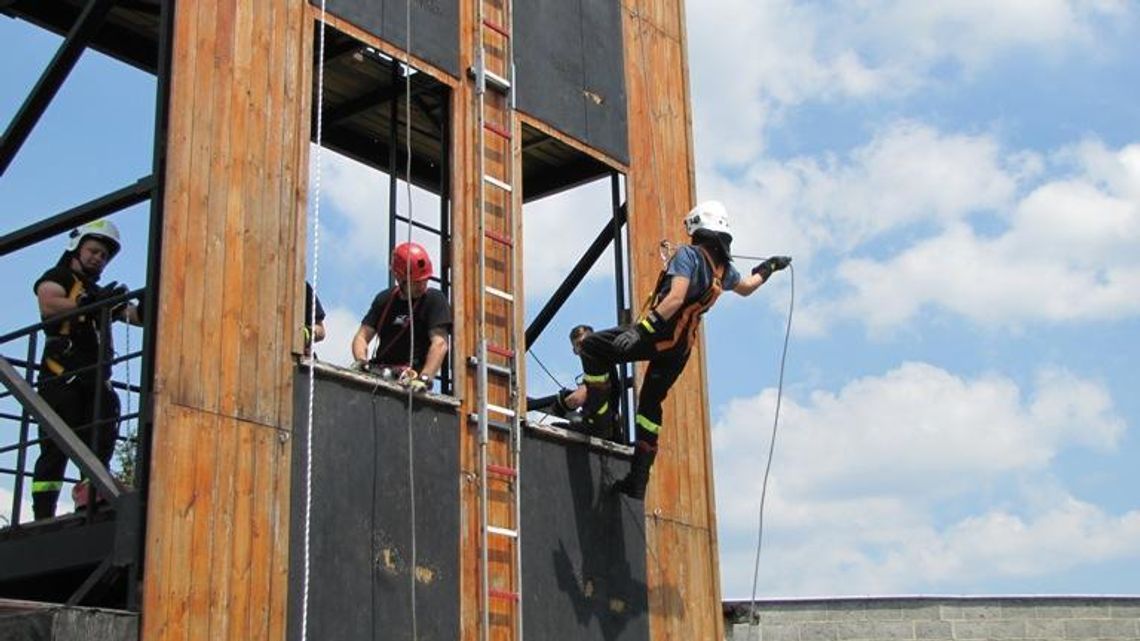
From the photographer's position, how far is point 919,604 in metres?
18.9

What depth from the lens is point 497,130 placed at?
37.3ft

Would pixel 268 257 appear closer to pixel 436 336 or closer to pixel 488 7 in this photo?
pixel 436 336

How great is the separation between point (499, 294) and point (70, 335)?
2.82 meters

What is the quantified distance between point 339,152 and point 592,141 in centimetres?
302

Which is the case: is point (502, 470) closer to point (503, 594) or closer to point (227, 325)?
point (503, 594)

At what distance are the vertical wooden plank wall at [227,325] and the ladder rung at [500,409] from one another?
5.79 feet

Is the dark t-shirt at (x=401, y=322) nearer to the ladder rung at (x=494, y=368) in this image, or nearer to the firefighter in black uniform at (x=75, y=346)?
the ladder rung at (x=494, y=368)

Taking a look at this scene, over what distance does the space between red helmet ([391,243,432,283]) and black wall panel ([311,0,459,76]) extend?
4.45ft

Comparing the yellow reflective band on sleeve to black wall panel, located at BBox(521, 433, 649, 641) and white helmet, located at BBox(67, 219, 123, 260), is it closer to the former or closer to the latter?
black wall panel, located at BBox(521, 433, 649, 641)

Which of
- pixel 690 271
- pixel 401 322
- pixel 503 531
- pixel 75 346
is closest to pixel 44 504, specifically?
pixel 75 346

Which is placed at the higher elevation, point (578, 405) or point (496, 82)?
point (496, 82)

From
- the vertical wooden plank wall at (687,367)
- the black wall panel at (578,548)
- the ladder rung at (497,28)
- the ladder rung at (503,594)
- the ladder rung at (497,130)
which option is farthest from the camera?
the vertical wooden plank wall at (687,367)

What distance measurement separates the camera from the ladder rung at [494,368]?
1066cm

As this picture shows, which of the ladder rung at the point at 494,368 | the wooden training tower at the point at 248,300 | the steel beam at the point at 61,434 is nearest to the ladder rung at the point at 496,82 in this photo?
the wooden training tower at the point at 248,300
